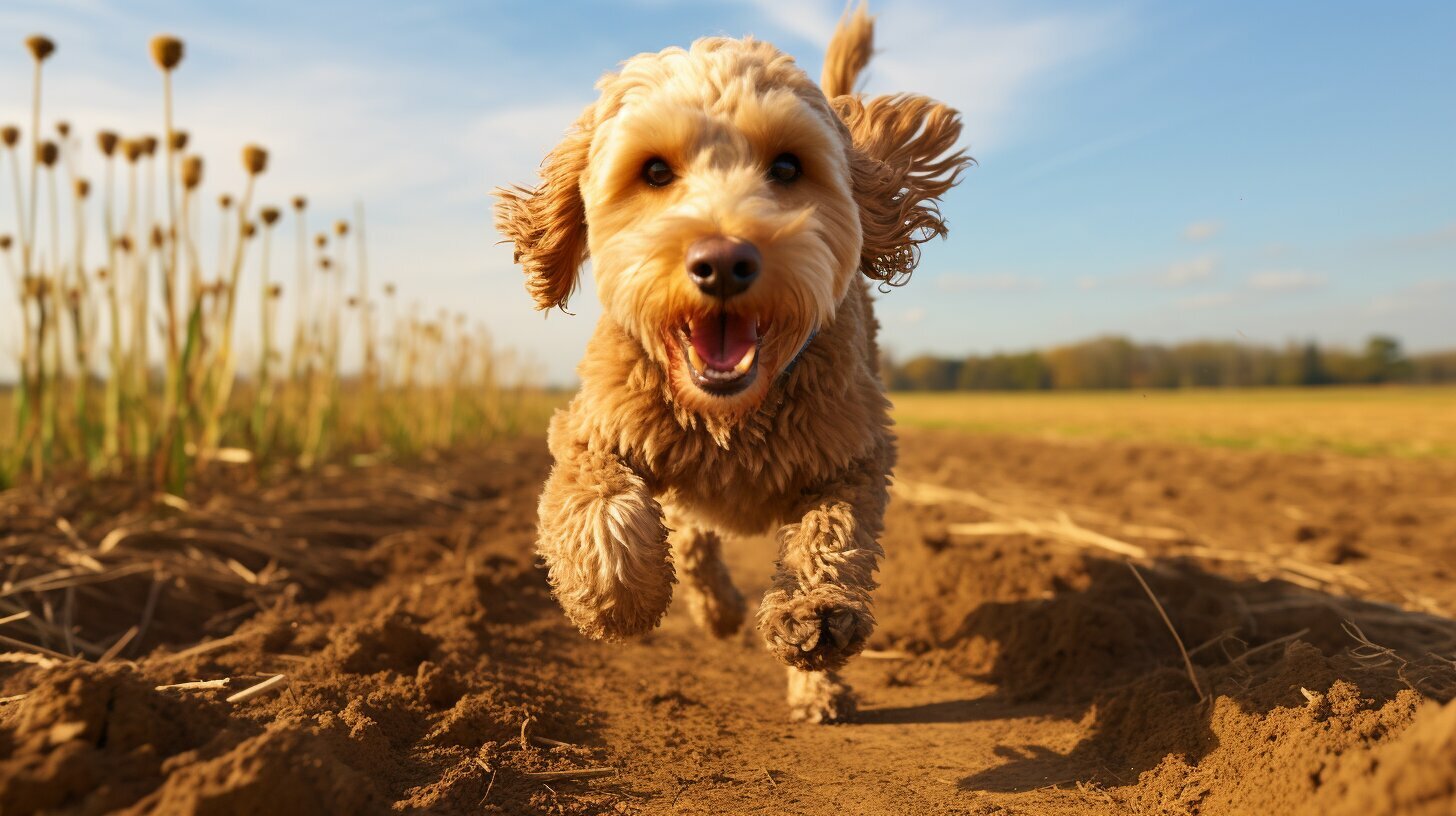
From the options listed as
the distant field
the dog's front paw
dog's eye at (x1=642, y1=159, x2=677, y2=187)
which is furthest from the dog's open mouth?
the distant field

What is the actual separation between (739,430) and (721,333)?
1.27ft

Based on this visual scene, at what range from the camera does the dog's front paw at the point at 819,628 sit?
8.52ft

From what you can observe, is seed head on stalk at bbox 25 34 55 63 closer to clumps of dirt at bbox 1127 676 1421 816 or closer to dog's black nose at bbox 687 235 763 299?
dog's black nose at bbox 687 235 763 299

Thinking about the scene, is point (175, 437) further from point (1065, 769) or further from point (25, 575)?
point (1065, 769)

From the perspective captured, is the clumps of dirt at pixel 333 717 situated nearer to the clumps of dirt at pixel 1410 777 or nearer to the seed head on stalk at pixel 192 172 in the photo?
the clumps of dirt at pixel 1410 777

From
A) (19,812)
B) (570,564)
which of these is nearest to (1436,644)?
(570,564)

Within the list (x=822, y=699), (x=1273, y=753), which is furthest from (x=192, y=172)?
(x=1273, y=753)

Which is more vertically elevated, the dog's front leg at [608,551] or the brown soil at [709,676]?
the dog's front leg at [608,551]

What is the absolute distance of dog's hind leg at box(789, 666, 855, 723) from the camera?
3469 millimetres

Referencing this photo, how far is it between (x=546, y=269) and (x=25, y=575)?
124 inches

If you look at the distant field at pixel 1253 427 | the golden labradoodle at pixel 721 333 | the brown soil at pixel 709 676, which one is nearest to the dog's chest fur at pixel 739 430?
the golden labradoodle at pixel 721 333

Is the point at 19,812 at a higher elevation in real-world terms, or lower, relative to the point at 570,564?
lower

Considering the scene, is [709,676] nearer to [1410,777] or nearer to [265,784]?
[265,784]

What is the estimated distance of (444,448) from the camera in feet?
38.3
